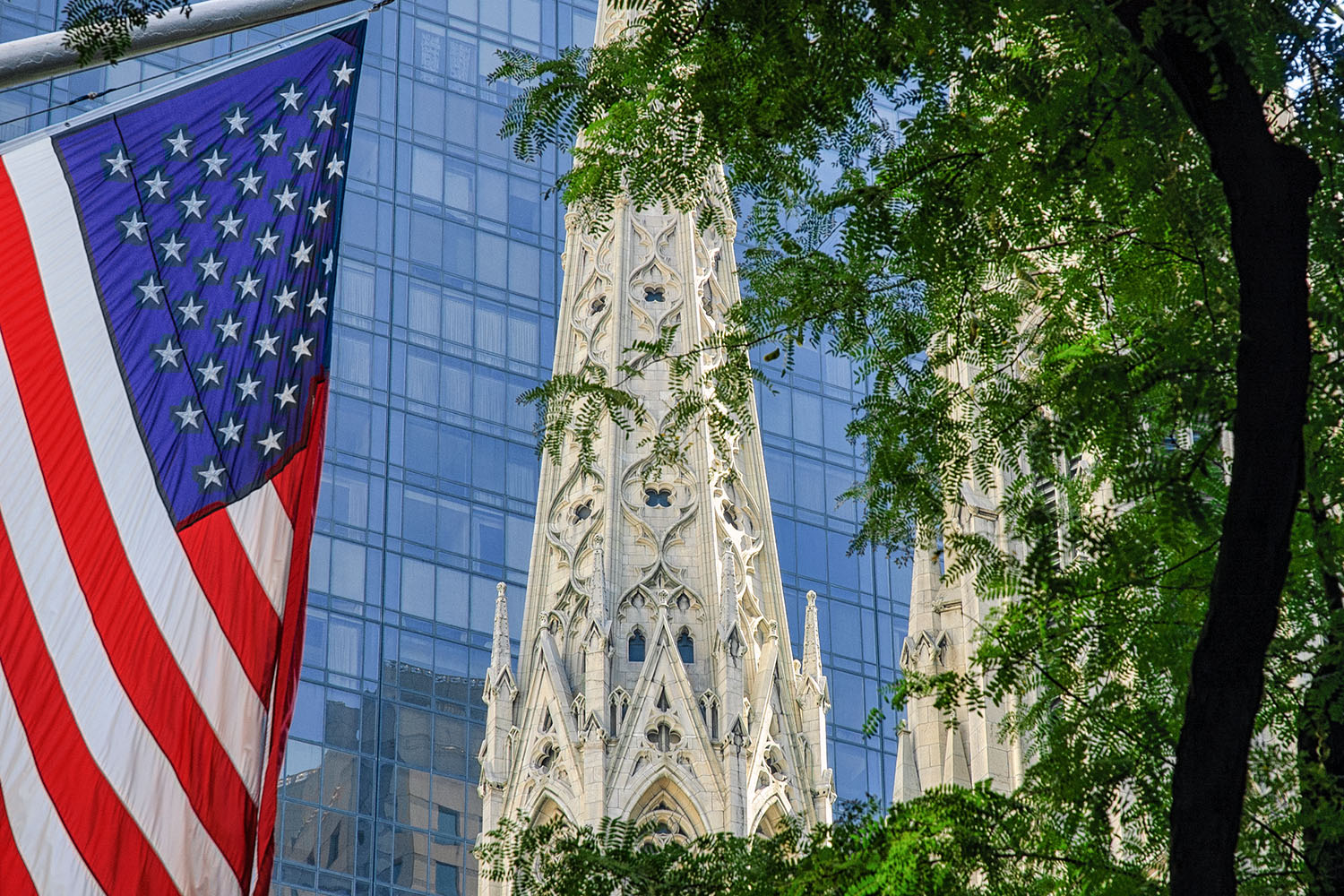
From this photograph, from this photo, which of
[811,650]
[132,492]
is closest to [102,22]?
[132,492]

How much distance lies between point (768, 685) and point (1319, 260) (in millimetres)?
12666

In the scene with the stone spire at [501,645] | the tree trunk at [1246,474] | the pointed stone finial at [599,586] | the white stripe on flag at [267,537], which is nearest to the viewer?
the tree trunk at [1246,474]

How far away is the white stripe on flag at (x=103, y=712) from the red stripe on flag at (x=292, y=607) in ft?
1.41

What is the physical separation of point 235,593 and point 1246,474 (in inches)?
284

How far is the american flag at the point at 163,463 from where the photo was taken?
12039mm

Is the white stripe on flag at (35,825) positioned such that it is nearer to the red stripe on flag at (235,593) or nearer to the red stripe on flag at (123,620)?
the red stripe on flag at (123,620)

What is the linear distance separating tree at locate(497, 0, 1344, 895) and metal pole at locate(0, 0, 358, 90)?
10.1ft

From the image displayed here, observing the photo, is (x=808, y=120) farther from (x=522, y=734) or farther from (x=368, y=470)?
(x=368, y=470)

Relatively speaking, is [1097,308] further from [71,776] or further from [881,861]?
[71,776]

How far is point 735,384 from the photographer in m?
12.9

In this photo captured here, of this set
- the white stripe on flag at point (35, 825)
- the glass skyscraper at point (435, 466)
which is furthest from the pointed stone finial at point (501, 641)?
the glass skyscraper at point (435, 466)

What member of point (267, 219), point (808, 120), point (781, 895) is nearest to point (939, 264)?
point (808, 120)

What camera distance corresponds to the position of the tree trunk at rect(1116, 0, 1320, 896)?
781cm

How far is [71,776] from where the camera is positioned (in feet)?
38.9
